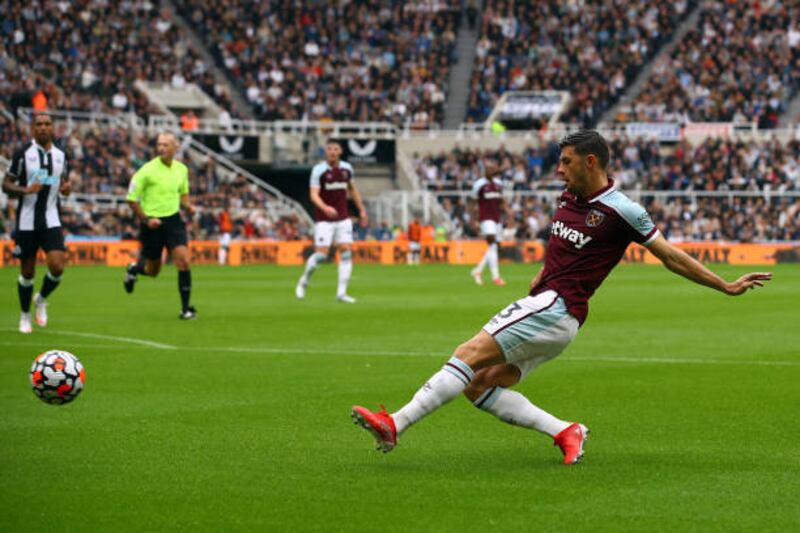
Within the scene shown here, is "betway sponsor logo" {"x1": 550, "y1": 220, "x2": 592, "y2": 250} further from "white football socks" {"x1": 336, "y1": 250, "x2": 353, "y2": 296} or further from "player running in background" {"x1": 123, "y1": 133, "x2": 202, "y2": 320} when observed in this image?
"white football socks" {"x1": 336, "y1": 250, "x2": 353, "y2": 296}

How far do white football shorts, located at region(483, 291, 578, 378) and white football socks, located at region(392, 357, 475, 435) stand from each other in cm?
26

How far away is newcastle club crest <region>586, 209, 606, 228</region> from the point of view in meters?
7.84

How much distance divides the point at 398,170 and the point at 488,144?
3964 mm

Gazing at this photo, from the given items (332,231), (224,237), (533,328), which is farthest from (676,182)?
(533,328)

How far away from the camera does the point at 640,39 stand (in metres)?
60.2

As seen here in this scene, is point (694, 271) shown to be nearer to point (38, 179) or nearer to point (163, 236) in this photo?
point (38, 179)

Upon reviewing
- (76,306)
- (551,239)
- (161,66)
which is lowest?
(76,306)

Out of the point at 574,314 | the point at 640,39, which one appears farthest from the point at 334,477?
the point at 640,39

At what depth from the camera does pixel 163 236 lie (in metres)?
19.1

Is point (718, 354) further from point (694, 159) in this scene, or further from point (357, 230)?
point (694, 159)

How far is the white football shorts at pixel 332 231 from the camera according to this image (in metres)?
23.2

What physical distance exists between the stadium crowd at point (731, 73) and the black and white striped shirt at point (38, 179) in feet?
141

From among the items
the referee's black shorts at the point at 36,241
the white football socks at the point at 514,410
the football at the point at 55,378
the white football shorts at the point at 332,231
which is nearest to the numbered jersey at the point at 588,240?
the white football socks at the point at 514,410

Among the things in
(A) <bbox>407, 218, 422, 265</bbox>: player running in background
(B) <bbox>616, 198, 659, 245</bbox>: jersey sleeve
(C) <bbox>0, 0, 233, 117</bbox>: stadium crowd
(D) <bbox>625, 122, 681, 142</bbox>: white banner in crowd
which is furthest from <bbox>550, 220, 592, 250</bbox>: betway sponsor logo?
(D) <bbox>625, 122, 681, 142</bbox>: white banner in crowd
